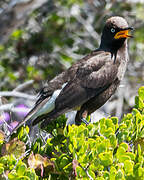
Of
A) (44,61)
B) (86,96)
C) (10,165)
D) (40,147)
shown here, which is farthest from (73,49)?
(10,165)

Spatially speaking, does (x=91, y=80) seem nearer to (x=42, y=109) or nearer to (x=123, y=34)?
(x=123, y=34)

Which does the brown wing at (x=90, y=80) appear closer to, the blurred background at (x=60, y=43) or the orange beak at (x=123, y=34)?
the orange beak at (x=123, y=34)

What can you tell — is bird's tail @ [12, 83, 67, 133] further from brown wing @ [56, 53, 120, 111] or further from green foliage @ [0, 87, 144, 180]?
green foliage @ [0, 87, 144, 180]

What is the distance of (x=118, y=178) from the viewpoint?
236 cm

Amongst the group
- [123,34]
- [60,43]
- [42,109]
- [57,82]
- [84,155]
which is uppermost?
[60,43]

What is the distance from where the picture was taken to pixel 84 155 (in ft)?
8.61

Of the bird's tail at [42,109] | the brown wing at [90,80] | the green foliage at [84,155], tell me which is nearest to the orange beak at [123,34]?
the brown wing at [90,80]

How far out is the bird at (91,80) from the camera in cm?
458

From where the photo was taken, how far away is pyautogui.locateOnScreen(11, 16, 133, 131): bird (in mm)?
4578

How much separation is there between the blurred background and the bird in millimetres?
1837

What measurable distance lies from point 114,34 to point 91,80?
71 cm

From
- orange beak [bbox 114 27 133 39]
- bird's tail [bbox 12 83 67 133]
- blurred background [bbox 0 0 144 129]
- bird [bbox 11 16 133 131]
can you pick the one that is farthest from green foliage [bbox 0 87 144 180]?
blurred background [bbox 0 0 144 129]

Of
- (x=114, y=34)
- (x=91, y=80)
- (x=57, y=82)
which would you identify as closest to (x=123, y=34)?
(x=114, y=34)

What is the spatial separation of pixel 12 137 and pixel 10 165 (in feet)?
1.31
